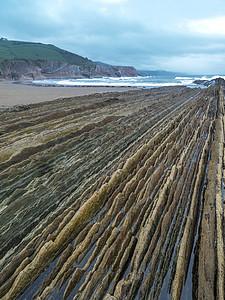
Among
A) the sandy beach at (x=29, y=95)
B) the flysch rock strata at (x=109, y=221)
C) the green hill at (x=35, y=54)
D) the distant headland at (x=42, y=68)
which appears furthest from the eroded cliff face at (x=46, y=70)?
the flysch rock strata at (x=109, y=221)

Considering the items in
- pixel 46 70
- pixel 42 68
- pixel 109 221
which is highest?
pixel 42 68

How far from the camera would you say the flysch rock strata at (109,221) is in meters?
2.80

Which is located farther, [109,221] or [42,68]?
[42,68]

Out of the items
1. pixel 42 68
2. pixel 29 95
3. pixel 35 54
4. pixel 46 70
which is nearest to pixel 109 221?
pixel 29 95

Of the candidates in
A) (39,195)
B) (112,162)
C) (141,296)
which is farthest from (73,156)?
(141,296)

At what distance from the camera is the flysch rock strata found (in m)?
2.80

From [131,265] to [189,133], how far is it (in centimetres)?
850

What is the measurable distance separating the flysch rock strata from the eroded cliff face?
93.5m

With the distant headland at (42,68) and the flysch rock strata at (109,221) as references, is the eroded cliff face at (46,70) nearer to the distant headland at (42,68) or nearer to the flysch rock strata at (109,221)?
the distant headland at (42,68)

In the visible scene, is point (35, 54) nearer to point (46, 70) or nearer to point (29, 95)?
point (46, 70)

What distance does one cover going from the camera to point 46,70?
348 ft

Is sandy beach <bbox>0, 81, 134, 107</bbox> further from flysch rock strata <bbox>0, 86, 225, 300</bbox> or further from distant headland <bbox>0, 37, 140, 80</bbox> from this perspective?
distant headland <bbox>0, 37, 140, 80</bbox>

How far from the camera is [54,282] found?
283 cm

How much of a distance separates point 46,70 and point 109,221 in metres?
122
